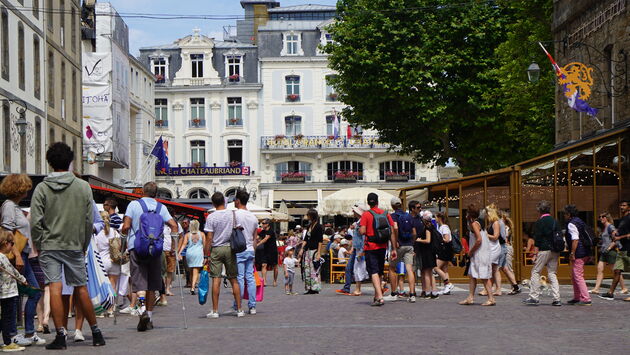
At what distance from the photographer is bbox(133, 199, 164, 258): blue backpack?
1203 centimetres

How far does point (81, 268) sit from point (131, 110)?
51540 mm

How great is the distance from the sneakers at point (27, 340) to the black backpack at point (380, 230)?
693cm

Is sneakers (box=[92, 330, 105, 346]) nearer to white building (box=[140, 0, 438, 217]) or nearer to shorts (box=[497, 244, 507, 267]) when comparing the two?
shorts (box=[497, 244, 507, 267])

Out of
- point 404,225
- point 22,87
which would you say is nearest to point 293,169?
point 22,87

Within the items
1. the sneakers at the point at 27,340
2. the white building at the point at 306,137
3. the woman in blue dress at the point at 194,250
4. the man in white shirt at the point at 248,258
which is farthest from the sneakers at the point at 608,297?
the white building at the point at 306,137

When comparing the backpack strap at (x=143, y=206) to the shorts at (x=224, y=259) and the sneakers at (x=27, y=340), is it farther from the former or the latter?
the shorts at (x=224, y=259)

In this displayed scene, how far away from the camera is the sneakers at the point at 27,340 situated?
10602 mm

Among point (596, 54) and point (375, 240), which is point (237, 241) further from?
point (596, 54)

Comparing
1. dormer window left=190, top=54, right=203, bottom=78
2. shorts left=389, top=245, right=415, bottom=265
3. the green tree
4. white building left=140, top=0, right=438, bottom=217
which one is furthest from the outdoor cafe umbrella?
dormer window left=190, top=54, right=203, bottom=78

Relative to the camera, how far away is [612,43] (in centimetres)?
2611

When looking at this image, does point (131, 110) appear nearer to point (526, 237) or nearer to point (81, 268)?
point (526, 237)

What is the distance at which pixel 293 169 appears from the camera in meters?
70.8

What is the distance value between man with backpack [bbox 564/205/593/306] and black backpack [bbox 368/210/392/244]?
2.74 meters

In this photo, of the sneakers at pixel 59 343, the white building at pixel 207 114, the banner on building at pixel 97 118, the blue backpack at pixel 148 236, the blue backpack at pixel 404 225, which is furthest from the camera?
the white building at pixel 207 114
